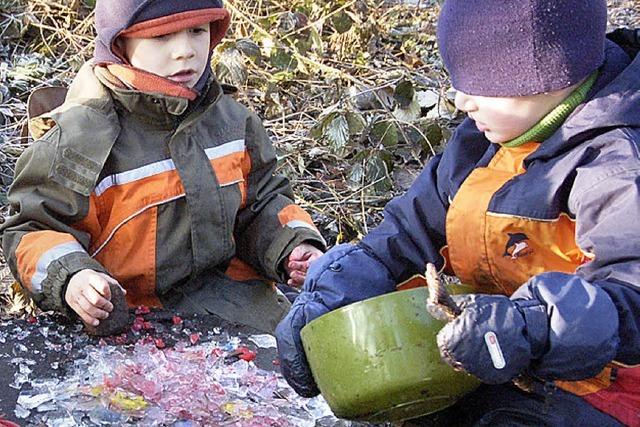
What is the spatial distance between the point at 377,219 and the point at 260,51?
1210 millimetres

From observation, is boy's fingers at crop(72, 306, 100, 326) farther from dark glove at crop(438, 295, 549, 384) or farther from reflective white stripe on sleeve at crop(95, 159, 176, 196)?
dark glove at crop(438, 295, 549, 384)

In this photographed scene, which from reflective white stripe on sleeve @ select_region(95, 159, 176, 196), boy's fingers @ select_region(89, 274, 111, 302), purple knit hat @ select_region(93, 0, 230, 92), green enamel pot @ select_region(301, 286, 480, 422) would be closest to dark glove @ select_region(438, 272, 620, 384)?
green enamel pot @ select_region(301, 286, 480, 422)

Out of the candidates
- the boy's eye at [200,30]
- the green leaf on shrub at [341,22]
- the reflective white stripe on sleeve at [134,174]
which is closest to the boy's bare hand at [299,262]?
the reflective white stripe on sleeve at [134,174]

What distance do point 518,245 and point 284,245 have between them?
3.88 ft

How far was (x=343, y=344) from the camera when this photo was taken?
1.84 metres

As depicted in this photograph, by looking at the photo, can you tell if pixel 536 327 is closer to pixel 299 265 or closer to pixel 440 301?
pixel 440 301

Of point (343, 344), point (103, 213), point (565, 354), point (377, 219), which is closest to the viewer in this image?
point (565, 354)

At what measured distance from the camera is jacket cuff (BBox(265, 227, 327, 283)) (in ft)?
10.0

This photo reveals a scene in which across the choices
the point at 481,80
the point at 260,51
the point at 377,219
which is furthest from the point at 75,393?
the point at 260,51

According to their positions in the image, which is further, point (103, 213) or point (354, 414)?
point (103, 213)

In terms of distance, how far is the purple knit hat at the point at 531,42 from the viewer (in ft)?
6.28

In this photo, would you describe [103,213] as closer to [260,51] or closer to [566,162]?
[566,162]

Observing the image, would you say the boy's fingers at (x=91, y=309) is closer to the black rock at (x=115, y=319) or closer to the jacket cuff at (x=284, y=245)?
the black rock at (x=115, y=319)

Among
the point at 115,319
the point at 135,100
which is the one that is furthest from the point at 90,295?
the point at 135,100
